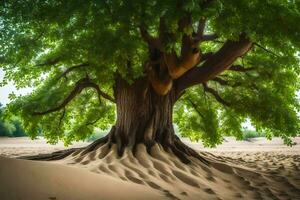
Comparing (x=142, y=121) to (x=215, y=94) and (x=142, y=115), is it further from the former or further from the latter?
(x=215, y=94)

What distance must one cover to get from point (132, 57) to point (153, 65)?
131 centimetres

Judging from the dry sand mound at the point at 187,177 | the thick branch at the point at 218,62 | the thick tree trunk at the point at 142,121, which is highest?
the thick branch at the point at 218,62

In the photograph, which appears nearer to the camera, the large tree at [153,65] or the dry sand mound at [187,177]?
the dry sand mound at [187,177]

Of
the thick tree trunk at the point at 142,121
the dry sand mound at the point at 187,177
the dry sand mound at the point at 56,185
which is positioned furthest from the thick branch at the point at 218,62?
the dry sand mound at the point at 56,185

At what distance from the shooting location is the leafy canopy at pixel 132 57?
5.53 meters

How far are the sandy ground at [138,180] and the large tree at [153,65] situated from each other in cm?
100

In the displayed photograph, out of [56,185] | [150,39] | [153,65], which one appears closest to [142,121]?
[153,65]

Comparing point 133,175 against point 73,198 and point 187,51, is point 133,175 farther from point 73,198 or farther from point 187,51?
point 187,51

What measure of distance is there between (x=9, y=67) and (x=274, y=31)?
6235mm

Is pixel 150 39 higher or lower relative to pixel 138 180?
higher

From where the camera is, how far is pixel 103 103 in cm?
1156

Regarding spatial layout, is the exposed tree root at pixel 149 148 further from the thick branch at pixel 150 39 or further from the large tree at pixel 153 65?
the thick branch at pixel 150 39

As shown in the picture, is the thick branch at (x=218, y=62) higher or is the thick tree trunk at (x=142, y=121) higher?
the thick branch at (x=218, y=62)

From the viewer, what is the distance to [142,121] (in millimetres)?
8148
